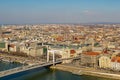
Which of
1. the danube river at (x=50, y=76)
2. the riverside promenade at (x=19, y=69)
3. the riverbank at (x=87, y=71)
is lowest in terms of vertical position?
the danube river at (x=50, y=76)

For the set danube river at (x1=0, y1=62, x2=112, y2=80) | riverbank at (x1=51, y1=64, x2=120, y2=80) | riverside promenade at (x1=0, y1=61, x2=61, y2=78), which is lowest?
danube river at (x1=0, y1=62, x2=112, y2=80)

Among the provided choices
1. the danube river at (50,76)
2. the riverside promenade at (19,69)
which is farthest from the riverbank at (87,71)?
the riverside promenade at (19,69)

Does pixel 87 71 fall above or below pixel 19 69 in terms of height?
below

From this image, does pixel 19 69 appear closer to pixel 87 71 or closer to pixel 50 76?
pixel 50 76

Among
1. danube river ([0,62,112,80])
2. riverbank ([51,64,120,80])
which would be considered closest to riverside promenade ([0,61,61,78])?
danube river ([0,62,112,80])

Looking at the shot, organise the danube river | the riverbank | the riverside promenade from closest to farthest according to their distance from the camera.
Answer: the riverside promenade
the danube river
the riverbank

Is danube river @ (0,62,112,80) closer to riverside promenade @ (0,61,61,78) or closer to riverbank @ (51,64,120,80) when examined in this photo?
riverside promenade @ (0,61,61,78)

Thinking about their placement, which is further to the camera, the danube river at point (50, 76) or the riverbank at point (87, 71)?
the riverbank at point (87, 71)

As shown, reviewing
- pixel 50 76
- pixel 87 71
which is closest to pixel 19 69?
pixel 50 76

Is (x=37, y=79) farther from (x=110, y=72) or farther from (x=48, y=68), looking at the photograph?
(x=110, y=72)

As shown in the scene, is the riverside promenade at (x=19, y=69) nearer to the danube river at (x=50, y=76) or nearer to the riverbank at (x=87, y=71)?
the danube river at (x=50, y=76)

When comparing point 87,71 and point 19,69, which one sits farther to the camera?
point 87,71
